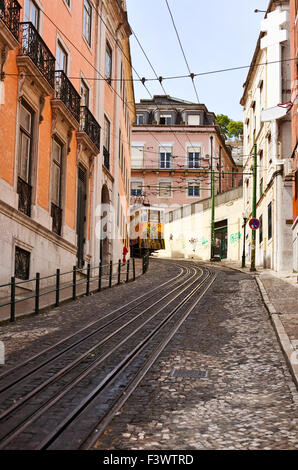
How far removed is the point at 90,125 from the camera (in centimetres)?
2438

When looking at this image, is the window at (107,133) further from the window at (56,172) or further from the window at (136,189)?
the window at (136,189)

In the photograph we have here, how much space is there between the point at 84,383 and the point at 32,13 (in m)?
13.6

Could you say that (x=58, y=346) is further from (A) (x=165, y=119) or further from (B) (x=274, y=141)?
(A) (x=165, y=119)

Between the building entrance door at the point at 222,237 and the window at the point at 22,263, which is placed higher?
the building entrance door at the point at 222,237

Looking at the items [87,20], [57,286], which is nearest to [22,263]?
[57,286]

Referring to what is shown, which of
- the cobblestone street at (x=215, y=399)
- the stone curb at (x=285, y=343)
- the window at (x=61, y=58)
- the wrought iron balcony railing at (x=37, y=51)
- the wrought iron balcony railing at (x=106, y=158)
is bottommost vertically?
the cobblestone street at (x=215, y=399)

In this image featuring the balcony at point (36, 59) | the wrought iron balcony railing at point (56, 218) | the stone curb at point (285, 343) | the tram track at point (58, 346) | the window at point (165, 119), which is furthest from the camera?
the window at point (165, 119)

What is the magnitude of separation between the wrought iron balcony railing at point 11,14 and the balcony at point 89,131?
22.0 feet

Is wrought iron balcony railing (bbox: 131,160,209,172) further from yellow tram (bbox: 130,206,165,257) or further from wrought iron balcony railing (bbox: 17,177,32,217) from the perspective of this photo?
wrought iron balcony railing (bbox: 17,177,32,217)

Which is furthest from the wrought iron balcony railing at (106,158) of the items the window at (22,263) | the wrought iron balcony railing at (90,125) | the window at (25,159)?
the window at (22,263)

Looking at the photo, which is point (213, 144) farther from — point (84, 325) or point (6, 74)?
point (84, 325)

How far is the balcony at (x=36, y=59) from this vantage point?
16.9 meters

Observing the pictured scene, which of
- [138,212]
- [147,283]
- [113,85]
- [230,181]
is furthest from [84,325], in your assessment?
[230,181]

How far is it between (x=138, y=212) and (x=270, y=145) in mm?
14377
